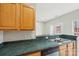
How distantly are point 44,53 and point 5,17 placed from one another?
833 millimetres

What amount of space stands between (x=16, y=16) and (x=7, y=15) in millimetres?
141

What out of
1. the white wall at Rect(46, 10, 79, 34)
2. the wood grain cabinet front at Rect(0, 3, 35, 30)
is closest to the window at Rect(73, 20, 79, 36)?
the white wall at Rect(46, 10, 79, 34)

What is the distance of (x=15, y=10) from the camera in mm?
2266

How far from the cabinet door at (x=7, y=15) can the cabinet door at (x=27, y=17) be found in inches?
5.7

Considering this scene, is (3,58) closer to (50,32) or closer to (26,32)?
(26,32)

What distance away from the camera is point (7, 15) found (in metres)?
2.25

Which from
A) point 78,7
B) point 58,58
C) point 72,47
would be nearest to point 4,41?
point 58,58

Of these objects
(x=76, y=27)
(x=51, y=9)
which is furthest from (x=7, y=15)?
(x=76, y=27)

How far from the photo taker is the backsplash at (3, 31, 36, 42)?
7.75 feet

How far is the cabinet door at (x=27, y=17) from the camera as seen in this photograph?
2.31m

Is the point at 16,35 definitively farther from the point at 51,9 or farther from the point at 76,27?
the point at 76,27

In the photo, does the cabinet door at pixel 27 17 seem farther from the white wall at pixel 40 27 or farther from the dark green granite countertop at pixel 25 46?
the dark green granite countertop at pixel 25 46

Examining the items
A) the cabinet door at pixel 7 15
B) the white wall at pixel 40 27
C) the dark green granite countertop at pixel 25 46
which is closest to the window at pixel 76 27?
the dark green granite countertop at pixel 25 46

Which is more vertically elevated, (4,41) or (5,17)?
(5,17)
